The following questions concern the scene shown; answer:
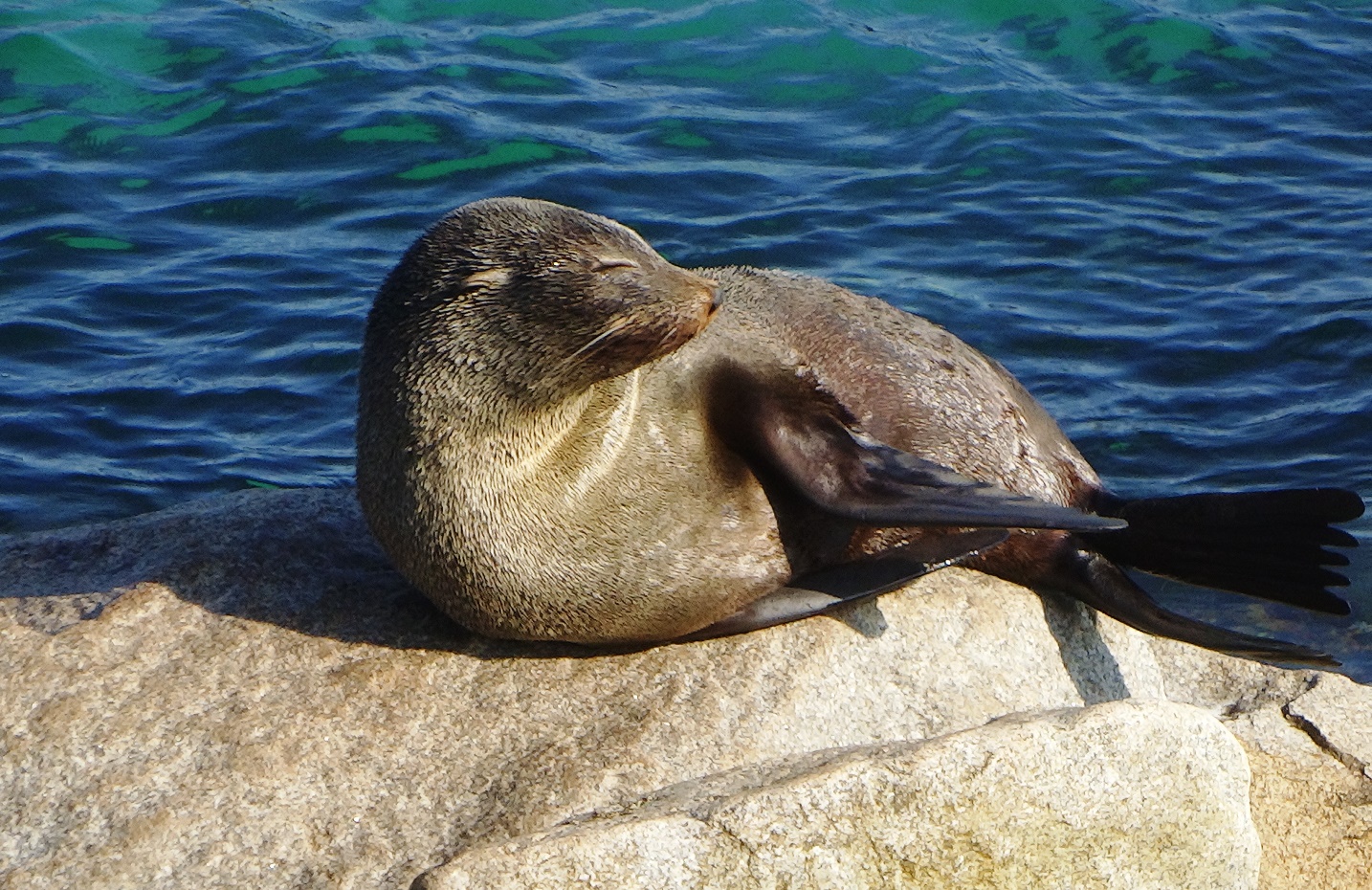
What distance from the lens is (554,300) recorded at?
4.45 meters

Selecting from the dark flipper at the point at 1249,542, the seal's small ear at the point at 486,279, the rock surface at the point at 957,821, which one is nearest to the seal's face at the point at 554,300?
the seal's small ear at the point at 486,279

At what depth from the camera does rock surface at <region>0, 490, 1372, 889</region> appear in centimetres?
414

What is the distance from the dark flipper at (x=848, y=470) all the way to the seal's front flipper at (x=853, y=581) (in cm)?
21

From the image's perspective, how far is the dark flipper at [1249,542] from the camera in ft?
17.0

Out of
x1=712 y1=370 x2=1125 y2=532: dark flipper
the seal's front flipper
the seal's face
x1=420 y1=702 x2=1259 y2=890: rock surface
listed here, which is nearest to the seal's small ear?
the seal's face

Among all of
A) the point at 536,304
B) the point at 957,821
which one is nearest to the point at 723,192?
the point at 536,304

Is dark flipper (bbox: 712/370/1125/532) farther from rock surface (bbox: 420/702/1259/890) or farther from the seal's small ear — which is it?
the seal's small ear

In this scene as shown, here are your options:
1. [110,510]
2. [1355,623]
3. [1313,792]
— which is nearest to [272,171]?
[110,510]

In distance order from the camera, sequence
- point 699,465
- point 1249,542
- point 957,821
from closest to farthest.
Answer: point 957,821
point 699,465
point 1249,542

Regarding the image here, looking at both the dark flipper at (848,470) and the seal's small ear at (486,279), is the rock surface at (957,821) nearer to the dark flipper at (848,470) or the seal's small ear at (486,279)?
the dark flipper at (848,470)

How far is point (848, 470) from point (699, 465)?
16.6 inches

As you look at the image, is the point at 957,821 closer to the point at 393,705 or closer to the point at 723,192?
the point at 393,705

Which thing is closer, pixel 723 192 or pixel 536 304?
pixel 536 304

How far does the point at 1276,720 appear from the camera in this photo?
17.1 ft
